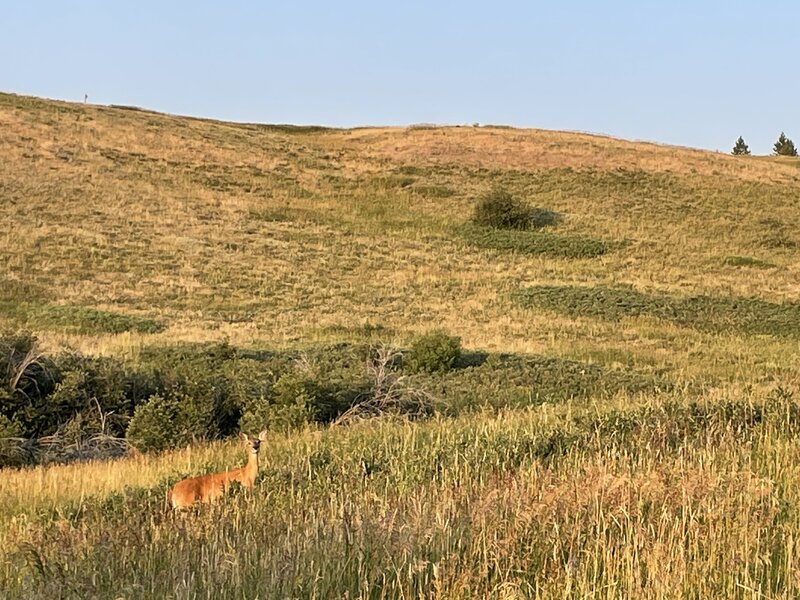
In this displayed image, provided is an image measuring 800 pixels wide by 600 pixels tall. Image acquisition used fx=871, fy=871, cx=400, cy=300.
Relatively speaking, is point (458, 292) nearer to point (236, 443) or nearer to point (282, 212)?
point (282, 212)

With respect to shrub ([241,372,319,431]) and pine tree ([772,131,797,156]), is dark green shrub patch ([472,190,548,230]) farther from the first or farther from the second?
pine tree ([772,131,797,156])

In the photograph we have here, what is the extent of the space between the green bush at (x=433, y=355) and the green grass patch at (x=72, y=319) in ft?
23.7

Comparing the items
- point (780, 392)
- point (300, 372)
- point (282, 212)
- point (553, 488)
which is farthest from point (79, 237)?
point (553, 488)

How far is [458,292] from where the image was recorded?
88.1 ft

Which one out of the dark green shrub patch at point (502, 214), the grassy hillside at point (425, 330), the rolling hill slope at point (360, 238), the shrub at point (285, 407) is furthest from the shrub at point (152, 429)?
the dark green shrub patch at point (502, 214)

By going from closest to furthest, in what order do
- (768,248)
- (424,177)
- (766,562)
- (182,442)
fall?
(766,562) → (182,442) → (768,248) → (424,177)

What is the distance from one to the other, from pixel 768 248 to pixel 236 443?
103 ft

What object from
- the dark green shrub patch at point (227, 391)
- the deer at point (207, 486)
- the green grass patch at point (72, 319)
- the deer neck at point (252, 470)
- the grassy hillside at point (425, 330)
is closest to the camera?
the grassy hillside at point (425, 330)

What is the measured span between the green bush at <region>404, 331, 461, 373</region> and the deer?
365 inches

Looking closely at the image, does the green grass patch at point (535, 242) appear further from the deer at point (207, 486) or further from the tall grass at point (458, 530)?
the deer at point (207, 486)

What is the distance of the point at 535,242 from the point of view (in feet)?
117

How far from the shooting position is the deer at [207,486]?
18.3 feet

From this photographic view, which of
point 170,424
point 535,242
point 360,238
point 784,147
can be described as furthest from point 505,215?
point 784,147

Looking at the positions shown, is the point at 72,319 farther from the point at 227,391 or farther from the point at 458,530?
the point at 458,530
